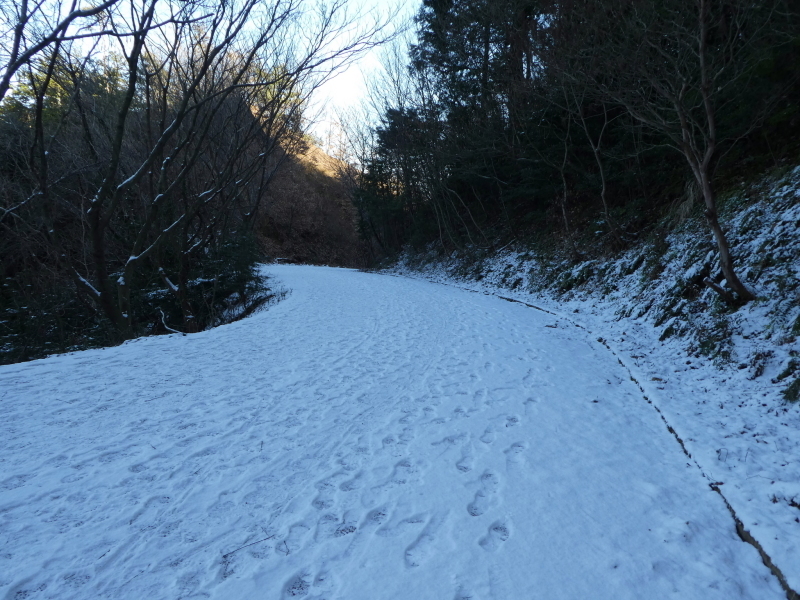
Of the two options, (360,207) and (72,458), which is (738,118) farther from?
(360,207)

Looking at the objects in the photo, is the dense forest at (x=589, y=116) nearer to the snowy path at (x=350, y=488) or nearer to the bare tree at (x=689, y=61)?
the bare tree at (x=689, y=61)

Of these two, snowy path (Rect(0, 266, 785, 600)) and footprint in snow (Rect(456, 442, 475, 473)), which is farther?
footprint in snow (Rect(456, 442, 475, 473))

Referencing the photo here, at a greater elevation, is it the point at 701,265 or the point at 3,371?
the point at 701,265

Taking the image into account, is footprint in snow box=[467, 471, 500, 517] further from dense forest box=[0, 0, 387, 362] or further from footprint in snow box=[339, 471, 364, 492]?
dense forest box=[0, 0, 387, 362]

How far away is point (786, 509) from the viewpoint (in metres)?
2.71

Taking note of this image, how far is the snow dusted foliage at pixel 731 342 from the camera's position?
3.03 meters

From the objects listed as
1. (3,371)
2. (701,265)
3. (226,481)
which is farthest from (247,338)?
(701,265)

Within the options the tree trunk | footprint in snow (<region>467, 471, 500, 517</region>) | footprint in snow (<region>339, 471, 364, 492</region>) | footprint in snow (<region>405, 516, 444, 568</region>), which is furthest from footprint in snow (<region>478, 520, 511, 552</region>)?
the tree trunk

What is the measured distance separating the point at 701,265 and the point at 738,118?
410 centimetres

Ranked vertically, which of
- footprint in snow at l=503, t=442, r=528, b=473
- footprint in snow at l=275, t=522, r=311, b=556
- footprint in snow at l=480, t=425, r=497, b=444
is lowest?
footprint in snow at l=275, t=522, r=311, b=556

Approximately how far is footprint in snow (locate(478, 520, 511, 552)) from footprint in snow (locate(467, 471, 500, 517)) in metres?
0.15

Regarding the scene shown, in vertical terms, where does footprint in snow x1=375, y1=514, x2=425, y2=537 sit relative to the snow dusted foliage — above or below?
below

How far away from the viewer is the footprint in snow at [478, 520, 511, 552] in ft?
8.16

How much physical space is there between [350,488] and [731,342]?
519 cm
